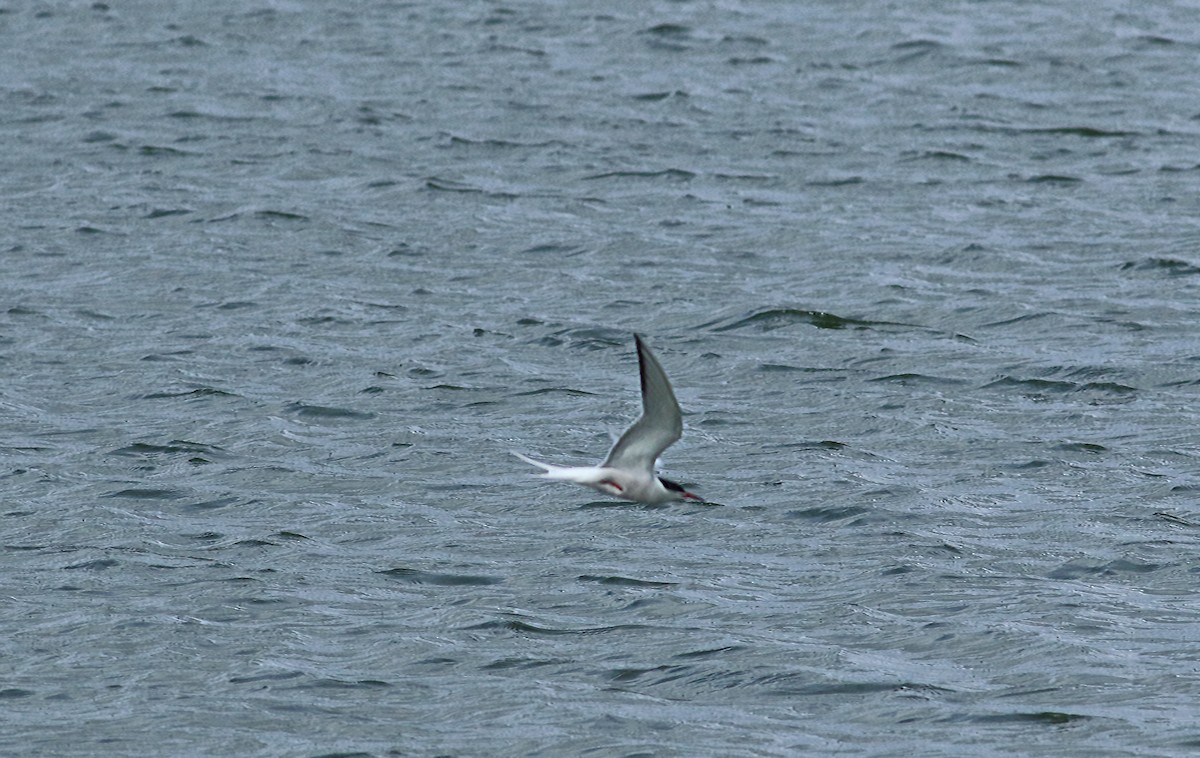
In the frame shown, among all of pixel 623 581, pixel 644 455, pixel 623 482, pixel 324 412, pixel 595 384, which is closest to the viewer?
pixel 644 455

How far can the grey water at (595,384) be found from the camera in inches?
426

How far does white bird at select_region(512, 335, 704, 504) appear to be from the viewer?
10.1 meters

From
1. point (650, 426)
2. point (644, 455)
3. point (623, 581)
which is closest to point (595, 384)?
point (623, 581)

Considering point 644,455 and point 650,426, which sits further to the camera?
point 644,455

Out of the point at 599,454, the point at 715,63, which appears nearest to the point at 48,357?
the point at 599,454

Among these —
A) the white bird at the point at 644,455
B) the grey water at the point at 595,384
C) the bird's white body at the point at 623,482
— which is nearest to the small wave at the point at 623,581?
the grey water at the point at 595,384

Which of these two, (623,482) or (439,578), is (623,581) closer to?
(439,578)

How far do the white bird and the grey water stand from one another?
830mm

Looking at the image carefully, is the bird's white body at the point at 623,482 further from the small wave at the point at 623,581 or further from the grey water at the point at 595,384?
the small wave at the point at 623,581

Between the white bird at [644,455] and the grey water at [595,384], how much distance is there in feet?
2.72

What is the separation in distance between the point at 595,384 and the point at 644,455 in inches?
187

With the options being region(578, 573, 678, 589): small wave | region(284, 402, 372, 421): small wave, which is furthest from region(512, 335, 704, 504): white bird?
region(284, 402, 372, 421): small wave

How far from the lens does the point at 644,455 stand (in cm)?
1091

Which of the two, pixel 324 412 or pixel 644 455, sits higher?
pixel 644 455
